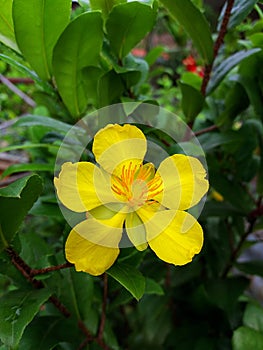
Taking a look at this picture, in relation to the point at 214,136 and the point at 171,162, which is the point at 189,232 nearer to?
the point at 171,162

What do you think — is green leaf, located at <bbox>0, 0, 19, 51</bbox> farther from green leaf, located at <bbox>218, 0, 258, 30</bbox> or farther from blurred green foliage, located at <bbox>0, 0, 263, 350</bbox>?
green leaf, located at <bbox>218, 0, 258, 30</bbox>

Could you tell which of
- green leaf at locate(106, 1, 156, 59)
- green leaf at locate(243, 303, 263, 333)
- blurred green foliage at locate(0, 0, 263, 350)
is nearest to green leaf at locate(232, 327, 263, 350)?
blurred green foliage at locate(0, 0, 263, 350)

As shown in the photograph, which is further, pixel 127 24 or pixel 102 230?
pixel 127 24

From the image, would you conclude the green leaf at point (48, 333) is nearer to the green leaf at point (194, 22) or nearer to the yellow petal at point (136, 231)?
the yellow petal at point (136, 231)

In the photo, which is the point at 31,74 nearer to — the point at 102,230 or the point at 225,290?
the point at 102,230

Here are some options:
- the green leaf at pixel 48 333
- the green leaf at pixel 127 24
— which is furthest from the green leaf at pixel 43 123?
the green leaf at pixel 48 333

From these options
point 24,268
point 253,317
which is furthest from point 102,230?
point 253,317

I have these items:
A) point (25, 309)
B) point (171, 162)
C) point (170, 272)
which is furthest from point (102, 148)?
point (170, 272)
